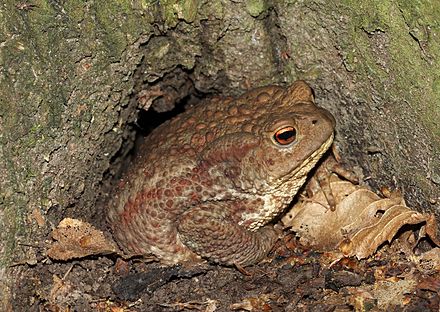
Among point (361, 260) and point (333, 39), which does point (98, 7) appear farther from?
point (361, 260)

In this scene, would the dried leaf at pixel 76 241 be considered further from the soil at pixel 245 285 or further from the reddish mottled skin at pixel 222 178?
the reddish mottled skin at pixel 222 178

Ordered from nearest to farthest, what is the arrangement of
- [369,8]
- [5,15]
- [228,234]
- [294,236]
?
1. [5,15]
2. [369,8]
3. [228,234]
4. [294,236]

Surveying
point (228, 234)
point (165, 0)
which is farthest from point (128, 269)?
point (165, 0)

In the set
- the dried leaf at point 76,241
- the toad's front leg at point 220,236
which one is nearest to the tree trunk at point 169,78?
the dried leaf at point 76,241

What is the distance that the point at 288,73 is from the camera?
396 centimetres

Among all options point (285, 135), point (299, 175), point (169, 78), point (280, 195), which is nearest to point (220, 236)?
point (280, 195)

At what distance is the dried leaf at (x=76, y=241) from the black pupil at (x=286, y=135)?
1.12 m

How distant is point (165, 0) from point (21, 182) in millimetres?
1191

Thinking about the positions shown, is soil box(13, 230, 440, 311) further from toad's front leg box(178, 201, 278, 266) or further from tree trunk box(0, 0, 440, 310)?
Result: tree trunk box(0, 0, 440, 310)

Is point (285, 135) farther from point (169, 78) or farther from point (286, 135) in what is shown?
point (169, 78)

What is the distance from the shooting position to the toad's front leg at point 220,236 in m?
3.77

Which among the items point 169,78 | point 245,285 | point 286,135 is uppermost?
point 169,78

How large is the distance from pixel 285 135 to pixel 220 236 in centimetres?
68

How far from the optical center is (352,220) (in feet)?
12.6
